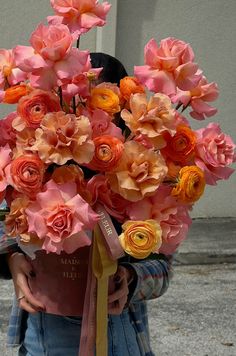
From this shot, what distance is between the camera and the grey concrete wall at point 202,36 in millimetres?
8578

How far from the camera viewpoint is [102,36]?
8.36m

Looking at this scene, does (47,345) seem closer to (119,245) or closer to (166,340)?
(119,245)

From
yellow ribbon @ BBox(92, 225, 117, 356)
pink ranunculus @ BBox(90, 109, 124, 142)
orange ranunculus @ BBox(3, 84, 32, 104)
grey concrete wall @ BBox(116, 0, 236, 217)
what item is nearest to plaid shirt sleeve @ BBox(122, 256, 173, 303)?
yellow ribbon @ BBox(92, 225, 117, 356)

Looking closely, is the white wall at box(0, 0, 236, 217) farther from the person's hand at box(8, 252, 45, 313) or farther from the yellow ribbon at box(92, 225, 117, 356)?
the yellow ribbon at box(92, 225, 117, 356)

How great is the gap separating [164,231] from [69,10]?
59 centimetres

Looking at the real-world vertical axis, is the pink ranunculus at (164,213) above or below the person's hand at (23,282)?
above

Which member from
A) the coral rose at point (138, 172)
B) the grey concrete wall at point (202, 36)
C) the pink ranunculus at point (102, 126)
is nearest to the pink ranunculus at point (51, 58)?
the pink ranunculus at point (102, 126)

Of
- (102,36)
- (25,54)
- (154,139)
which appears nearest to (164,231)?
(154,139)

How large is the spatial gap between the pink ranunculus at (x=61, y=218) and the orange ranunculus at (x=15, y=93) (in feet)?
0.81

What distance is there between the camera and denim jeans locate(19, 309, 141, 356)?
2.17 m

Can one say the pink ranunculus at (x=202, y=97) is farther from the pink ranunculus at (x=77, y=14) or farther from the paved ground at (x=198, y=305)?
the paved ground at (x=198, y=305)

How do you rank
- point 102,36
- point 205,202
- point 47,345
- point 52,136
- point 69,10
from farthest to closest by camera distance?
point 205,202
point 102,36
point 47,345
point 69,10
point 52,136

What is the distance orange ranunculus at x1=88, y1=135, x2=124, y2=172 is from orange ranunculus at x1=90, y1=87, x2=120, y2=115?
0.09 metres

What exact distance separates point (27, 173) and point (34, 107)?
0.54ft
